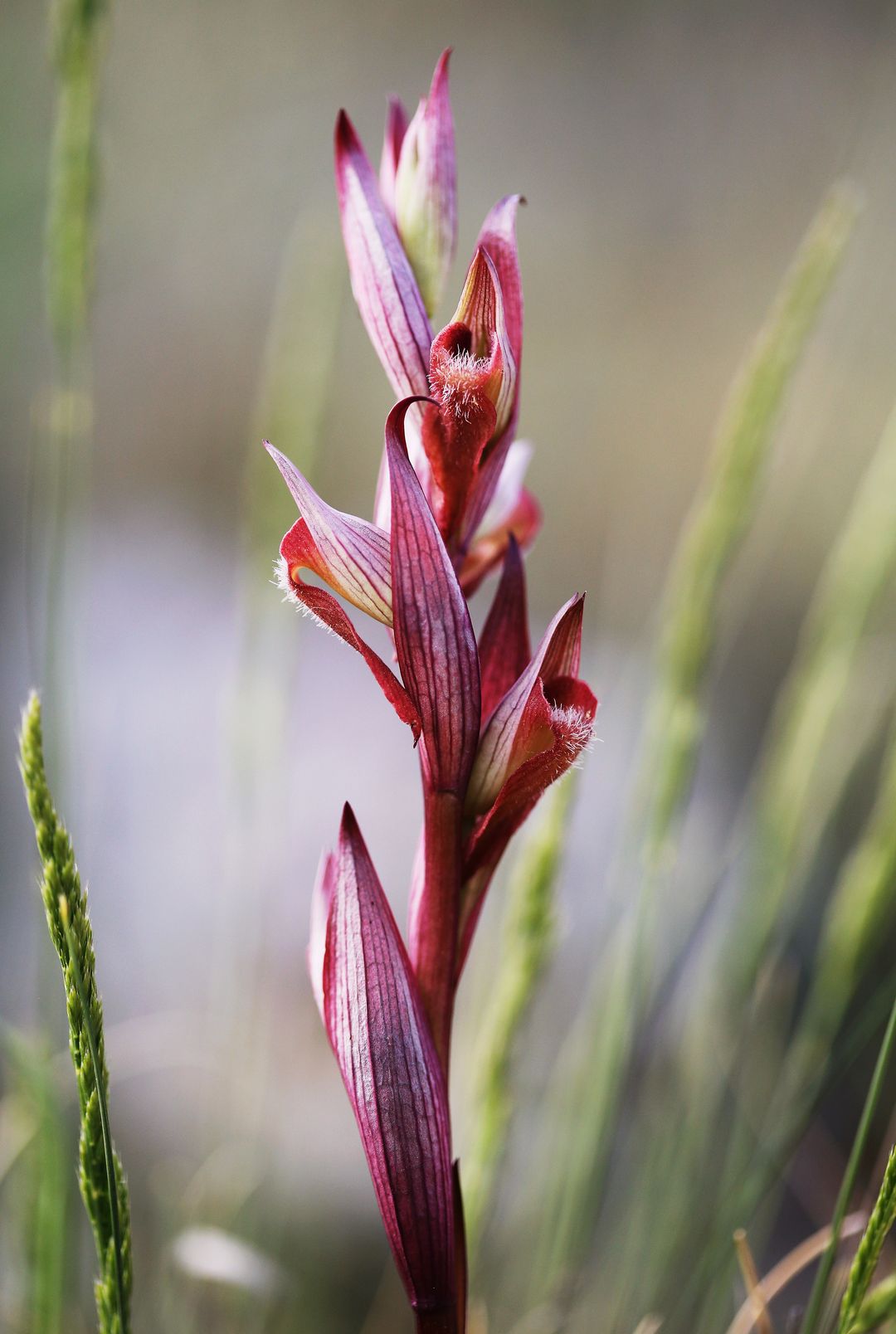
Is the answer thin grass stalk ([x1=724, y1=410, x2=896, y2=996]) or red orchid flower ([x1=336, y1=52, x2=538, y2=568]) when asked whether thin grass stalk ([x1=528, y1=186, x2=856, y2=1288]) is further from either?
red orchid flower ([x1=336, y1=52, x2=538, y2=568])

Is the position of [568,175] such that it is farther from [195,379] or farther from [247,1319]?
[247,1319]

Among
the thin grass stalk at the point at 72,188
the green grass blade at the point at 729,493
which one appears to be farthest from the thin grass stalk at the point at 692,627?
the thin grass stalk at the point at 72,188

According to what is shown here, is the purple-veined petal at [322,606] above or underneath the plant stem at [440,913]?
above

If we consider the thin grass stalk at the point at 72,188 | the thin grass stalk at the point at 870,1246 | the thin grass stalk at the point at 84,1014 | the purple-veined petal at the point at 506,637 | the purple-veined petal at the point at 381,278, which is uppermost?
the thin grass stalk at the point at 72,188

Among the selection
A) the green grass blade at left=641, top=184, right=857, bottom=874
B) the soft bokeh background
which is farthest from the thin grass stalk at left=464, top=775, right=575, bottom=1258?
the soft bokeh background

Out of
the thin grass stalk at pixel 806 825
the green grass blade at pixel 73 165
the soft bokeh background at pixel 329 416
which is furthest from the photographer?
the soft bokeh background at pixel 329 416

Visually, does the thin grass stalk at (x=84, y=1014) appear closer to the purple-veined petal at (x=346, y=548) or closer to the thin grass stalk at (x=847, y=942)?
the purple-veined petal at (x=346, y=548)

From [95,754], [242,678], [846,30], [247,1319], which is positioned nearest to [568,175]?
[846,30]
